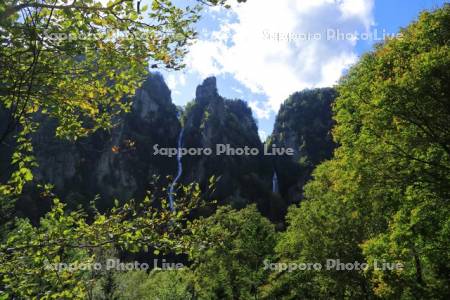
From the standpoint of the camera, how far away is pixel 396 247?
1642cm

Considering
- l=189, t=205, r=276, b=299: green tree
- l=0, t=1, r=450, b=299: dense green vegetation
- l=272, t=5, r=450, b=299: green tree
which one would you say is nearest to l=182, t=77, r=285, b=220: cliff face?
l=189, t=205, r=276, b=299: green tree

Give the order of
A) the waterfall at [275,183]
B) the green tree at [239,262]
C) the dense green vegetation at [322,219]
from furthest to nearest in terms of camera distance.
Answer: the waterfall at [275,183]
the green tree at [239,262]
the dense green vegetation at [322,219]

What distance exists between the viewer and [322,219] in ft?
92.7

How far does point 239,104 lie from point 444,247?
182 metres

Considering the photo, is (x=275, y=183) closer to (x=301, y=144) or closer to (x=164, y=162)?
(x=301, y=144)

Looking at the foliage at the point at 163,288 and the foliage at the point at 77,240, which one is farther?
the foliage at the point at 163,288

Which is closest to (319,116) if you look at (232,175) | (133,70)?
(232,175)

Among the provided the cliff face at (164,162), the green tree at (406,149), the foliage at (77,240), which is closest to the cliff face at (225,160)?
the cliff face at (164,162)

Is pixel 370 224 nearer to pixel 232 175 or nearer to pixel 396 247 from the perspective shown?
pixel 396 247

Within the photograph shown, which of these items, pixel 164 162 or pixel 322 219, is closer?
pixel 322 219

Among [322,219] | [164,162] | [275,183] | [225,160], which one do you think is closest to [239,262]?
[322,219]

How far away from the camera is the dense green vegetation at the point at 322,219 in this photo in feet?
19.4

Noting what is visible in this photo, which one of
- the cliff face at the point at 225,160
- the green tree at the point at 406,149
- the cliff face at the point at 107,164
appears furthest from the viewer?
the cliff face at the point at 225,160

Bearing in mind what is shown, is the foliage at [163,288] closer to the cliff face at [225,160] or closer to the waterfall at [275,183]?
the cliff face at [225,160]
